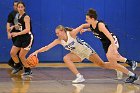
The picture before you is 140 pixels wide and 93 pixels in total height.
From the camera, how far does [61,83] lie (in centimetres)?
927

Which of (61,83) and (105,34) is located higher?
(105,34)

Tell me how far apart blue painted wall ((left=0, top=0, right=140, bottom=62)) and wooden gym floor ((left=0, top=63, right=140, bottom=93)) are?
1171 mm

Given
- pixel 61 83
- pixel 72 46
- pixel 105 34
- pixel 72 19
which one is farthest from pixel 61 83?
pixel 72 19

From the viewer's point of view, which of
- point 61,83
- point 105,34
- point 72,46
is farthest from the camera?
point 61,83

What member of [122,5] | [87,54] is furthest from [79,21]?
[87,54]

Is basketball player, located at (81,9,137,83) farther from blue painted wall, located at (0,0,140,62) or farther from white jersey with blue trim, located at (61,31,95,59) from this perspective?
blue painted wall, located at (0,0,140,62)

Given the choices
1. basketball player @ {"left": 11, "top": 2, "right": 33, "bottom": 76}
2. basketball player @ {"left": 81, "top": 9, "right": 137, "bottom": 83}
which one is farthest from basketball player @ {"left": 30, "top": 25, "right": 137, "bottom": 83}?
basketball player @ {"left": 11, "top": 2, "right": 33, "bottom": 76}

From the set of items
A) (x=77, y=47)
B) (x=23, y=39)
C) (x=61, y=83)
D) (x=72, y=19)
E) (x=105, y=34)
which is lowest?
(x=61, y=83)

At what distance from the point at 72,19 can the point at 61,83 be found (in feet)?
14.4

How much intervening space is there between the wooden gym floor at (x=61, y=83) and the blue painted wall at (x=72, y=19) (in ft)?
3.84

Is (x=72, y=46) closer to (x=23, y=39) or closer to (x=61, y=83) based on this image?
(x=61, y=83)

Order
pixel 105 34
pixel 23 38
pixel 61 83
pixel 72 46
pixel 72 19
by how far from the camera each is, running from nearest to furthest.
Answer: pixel 105 34 → pixel 72 46 → pixel 61 83 → pixel 23 38 → pixel 72 19

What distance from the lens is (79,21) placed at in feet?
43.7

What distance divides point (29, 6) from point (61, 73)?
2881 millimetres
